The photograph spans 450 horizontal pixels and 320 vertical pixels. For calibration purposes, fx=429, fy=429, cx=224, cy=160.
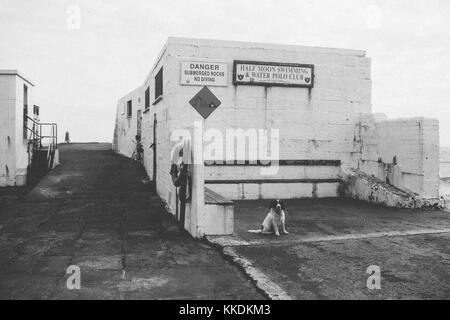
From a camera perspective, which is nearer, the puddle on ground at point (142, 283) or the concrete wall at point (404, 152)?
the puddle on ground at point (142, 283)

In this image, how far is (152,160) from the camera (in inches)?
620

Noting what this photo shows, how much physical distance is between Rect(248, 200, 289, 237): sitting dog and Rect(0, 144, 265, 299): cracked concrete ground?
153 cm

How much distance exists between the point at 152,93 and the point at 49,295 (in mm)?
11711

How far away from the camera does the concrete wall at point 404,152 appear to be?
12703 mm

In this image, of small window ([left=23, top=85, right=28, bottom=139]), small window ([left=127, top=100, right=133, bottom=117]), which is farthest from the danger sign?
small window ([left=127, top=100, right=133, bottom=117])

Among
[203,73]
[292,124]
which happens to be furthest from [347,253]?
[203,73]

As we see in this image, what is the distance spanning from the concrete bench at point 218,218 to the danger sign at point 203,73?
587cm

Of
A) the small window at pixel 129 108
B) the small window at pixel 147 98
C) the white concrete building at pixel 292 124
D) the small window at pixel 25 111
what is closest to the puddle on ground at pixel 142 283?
the white concrete building at pixel 292 124

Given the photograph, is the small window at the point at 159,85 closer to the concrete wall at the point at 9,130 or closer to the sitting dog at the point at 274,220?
the concrete wall at the point at 9,130

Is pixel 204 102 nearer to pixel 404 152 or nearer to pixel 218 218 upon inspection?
pixel 218 218

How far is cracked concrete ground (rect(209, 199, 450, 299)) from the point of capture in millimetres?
5711

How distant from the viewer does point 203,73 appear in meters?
13.9
